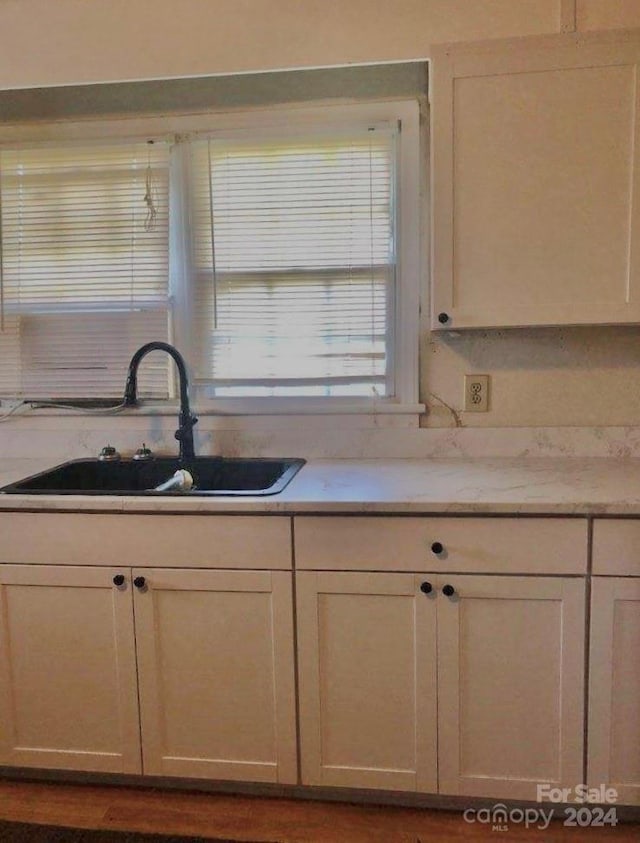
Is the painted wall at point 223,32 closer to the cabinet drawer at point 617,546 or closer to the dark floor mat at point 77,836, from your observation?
the cabinet drawer at point 617,546

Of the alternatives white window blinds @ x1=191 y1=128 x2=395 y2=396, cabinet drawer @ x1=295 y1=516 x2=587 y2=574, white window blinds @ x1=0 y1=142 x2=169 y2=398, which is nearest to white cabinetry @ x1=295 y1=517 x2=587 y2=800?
cabinet drawer @ x1=295 y1=516 x2=587 y2=574

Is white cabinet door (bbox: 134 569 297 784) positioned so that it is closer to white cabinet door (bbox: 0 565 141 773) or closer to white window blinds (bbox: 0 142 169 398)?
white cabinet door (bbox: 0 565 141 773)

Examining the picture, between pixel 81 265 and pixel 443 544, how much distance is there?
5.35 ft

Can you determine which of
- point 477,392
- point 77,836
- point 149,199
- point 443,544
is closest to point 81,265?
point 149,199

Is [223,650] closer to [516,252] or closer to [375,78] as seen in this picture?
[516,252]

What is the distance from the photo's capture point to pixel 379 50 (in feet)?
5.90

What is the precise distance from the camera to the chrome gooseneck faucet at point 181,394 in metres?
1.92

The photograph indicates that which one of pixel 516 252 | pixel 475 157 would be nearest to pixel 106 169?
pixel 475 157

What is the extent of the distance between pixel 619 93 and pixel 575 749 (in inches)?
68.6

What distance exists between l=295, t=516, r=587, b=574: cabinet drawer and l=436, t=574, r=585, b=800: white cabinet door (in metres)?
0.04

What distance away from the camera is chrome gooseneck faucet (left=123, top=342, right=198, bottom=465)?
6.31ft

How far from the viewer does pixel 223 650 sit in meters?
1.59

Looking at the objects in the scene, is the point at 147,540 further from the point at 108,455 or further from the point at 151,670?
the point at 108,455

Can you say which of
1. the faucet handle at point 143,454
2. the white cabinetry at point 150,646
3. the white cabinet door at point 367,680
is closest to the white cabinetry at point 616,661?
the white cabinet door at point 367,680
